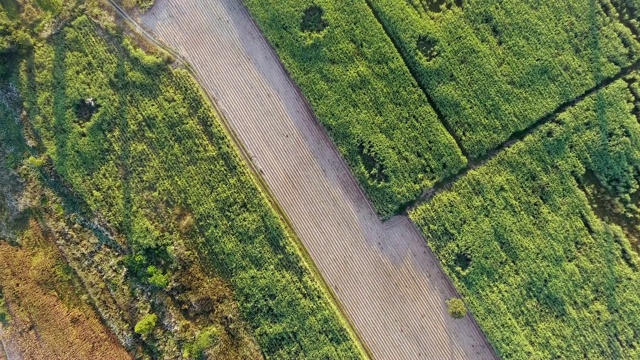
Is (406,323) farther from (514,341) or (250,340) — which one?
(250,340)

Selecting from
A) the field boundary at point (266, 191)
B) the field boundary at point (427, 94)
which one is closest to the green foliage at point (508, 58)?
the field boundary at point (427, 94)

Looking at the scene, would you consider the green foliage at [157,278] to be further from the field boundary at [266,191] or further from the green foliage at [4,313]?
the green foliage at [4,313]

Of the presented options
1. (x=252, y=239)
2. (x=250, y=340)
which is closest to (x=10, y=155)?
(x=252, y=239)

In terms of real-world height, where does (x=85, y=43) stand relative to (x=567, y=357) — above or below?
above

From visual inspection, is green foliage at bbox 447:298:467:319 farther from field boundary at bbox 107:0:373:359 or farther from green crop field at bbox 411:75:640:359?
field boundary at bbox 107:0:373:359

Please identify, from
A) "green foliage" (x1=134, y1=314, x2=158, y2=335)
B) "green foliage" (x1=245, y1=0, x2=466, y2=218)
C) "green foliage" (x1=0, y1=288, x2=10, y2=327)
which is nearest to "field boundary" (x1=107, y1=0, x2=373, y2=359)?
"green foliage" (x1=245, y1=0, x2=466, y2=218)

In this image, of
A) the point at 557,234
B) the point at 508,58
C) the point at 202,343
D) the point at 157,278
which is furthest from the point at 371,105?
the point at 202,343
